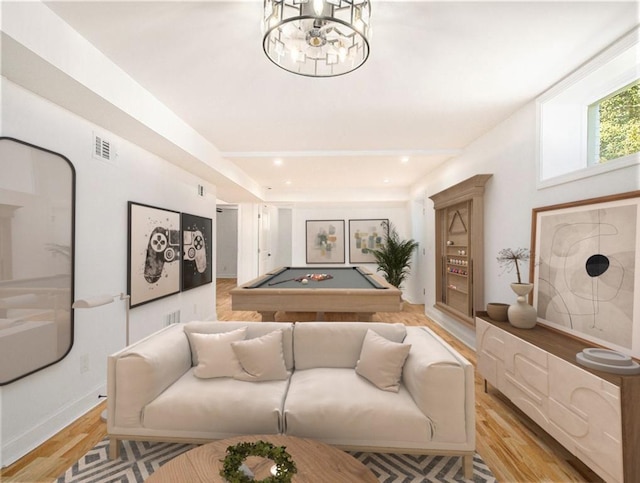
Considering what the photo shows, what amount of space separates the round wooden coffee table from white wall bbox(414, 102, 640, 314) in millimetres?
2234

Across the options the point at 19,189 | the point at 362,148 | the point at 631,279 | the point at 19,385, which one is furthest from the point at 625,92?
the point at 19,385

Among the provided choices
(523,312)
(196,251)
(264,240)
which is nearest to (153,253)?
(196,251)

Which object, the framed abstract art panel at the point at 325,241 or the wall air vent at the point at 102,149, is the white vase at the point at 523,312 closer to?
the wall air vent at the point at 102,149

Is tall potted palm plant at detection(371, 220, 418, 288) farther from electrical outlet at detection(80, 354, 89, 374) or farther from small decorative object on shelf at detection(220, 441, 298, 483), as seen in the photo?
small decorative object on shelf at detection(220, 441, 298, 483)

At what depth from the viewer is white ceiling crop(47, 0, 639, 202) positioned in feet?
5.53

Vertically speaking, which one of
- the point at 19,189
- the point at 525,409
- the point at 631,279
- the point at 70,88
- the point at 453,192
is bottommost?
the point at 525,409

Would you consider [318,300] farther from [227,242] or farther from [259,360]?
[227,242]

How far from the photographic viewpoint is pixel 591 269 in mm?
2059

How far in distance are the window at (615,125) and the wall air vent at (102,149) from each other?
12.7ft

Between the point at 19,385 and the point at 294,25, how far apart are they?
2.69m

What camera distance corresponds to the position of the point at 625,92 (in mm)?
2096

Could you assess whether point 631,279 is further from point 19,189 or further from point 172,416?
point 19,189

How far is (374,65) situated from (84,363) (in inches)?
124

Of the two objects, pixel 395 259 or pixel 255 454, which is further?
pixel 395 259
